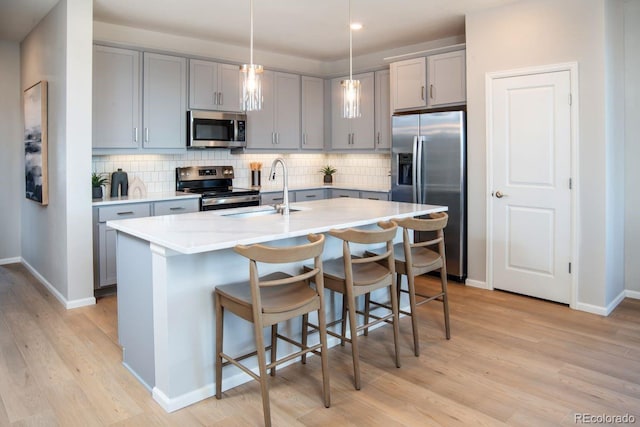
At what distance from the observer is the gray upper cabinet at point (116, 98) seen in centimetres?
446

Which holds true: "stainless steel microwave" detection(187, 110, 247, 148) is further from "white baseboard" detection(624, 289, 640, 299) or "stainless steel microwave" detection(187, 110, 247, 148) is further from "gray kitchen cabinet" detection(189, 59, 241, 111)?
"white baseboard" detection(624, 289, 640, 299)

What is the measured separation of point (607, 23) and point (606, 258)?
1878mm

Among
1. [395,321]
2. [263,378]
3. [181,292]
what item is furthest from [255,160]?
[263,378]

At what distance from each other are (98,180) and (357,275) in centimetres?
304

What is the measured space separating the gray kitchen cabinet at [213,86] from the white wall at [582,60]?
9.06 ft

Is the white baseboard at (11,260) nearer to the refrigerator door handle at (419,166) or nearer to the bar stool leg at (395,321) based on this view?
the refrigerator door handle at (419,166)

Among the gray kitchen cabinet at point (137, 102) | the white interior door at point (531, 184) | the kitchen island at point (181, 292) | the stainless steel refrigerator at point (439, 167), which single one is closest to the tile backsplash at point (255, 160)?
the gray kitchen cabinet at point (137, 102)

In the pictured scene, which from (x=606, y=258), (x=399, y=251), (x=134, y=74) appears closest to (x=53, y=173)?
(x=134, y=74)

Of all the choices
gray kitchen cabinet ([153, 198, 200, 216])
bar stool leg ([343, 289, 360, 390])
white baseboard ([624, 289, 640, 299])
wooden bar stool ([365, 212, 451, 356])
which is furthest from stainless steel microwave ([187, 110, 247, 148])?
white baseboard ([624, 289, 640, 299])

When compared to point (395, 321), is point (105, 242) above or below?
above

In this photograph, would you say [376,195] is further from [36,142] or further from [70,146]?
[36,142]

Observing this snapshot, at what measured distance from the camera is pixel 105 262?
4297mm

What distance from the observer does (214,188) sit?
5.62 metres

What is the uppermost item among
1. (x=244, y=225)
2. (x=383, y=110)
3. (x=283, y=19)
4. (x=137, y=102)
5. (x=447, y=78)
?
(x=283, y=19)
